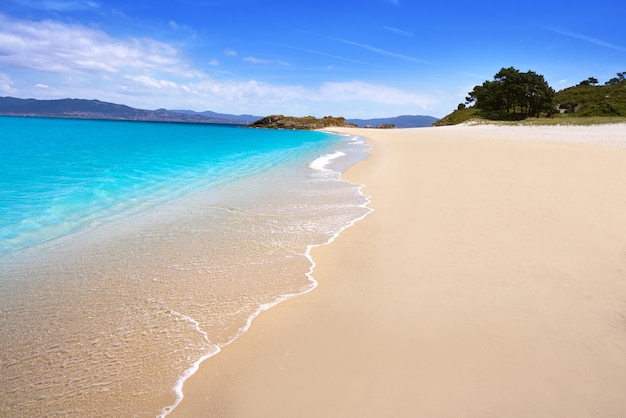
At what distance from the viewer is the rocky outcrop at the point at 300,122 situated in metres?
115

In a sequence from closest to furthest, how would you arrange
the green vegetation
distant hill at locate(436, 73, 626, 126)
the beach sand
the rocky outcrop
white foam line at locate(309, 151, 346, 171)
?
1. the beach sand
2. white foam line at locate(309, 151, 346, 171)
3. distant hill at locate(436, 73, 626, 126)
4. the green vegetation
5. the rocky outcrop

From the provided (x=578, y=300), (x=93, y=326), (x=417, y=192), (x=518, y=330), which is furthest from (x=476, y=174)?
(x=93, y=326)

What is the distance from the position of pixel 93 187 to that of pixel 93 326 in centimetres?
948

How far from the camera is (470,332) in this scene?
3.23m

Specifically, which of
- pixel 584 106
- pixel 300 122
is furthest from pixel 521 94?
pixel 300 122

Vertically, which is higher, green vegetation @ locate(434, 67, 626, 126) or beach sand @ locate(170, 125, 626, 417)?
green vegetation @ locate(434, 67, 626, 126)

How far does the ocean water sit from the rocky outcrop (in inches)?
4224

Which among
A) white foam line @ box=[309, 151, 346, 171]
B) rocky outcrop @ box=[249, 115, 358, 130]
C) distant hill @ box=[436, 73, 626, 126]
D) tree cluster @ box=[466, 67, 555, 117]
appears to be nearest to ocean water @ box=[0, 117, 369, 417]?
white foam line @ box=[309, 151, 346, 171]

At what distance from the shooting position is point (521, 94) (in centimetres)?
6278

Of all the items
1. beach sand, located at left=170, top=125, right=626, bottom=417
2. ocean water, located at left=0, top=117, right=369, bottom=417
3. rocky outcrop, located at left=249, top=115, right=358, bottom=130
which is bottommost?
ocean water, located at left=0, top=117, right=369, bottom=417

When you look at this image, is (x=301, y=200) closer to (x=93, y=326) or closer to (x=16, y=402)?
(x=93, y=326)

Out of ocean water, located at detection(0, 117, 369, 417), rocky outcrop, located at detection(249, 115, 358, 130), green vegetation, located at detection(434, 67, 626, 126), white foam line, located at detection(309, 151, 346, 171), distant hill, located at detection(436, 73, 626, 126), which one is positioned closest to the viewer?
ocean water, located at detection(0, 117, 369, 417)

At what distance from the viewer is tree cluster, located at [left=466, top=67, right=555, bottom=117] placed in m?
61.6

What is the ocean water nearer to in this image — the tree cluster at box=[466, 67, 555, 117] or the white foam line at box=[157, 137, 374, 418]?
the white foam line at box=[157, 137, 374, 418]
